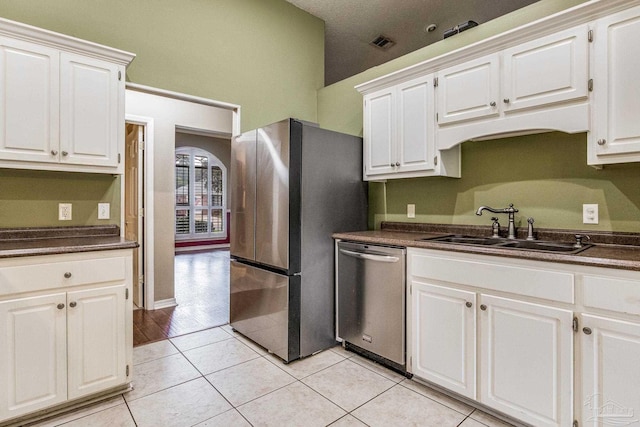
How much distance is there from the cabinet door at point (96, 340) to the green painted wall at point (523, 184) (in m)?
2.29

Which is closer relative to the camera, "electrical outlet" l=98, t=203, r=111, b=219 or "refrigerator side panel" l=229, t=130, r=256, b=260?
"electrical outlet" l=98, t=203, r=111, b=219

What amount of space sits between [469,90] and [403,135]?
0.58 m

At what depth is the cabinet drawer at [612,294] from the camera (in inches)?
56.2

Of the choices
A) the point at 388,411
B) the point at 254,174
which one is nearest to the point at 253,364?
the point at 388,411

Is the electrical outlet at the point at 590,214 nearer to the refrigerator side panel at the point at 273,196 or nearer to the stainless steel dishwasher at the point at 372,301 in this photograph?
the stainless steel dishwasher at the point at 372,301

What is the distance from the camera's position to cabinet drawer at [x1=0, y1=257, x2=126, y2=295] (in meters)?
1.72

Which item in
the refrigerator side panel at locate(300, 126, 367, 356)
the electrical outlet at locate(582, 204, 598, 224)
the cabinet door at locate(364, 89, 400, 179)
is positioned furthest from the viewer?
the cabinet door at locate(364, 89, 400, 179)

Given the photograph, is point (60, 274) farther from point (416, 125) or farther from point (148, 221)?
point (416, 125)

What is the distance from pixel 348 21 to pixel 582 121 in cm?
296

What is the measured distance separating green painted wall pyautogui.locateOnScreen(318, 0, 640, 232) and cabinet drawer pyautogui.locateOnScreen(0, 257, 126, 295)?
2249 mm

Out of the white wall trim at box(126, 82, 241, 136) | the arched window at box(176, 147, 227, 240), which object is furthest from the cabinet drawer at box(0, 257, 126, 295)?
the arched window at box(176, 147, 227, 240)

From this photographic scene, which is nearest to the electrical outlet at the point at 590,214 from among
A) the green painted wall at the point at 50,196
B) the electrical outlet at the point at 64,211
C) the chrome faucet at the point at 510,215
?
the chrome faucet at the point at 510,215

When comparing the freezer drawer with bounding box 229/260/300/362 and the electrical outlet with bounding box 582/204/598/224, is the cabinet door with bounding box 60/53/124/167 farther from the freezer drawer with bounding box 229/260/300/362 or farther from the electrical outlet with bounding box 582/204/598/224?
the electrical outlet with bounding box 582/204/598/224

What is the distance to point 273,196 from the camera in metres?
2.68
